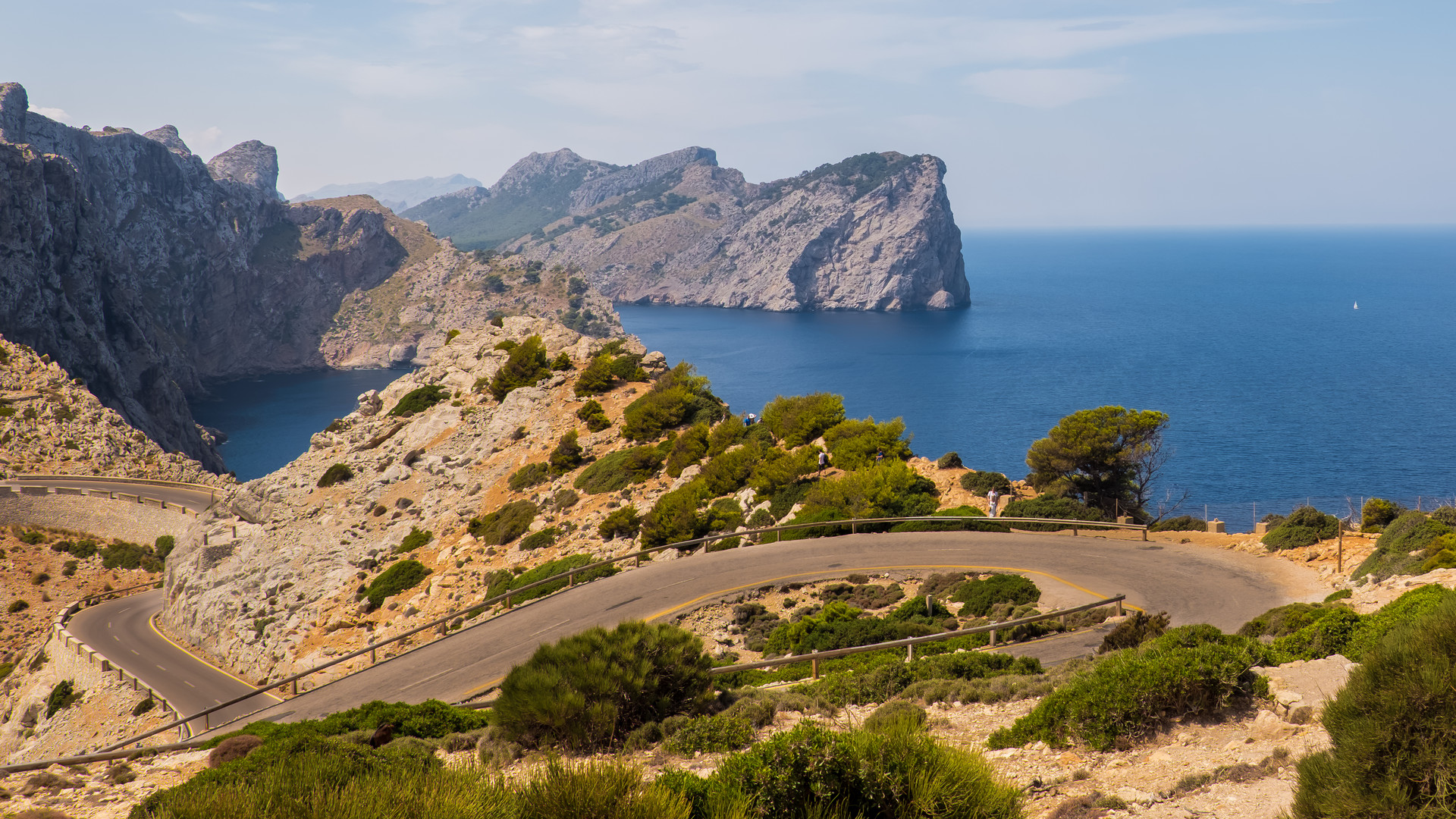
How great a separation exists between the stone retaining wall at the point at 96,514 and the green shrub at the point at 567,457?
37002 millimetres

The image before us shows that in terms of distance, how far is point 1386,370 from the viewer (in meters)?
121

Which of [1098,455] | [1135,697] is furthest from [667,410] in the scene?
[1135,697]

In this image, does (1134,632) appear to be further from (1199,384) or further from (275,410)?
(275,410)

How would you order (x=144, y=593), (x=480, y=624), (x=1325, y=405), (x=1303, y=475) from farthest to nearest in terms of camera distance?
1. (x=1325, y=405)
2. (x=1303, y=475)
3. (x=144, y=593)
4. (x=480, y=624)

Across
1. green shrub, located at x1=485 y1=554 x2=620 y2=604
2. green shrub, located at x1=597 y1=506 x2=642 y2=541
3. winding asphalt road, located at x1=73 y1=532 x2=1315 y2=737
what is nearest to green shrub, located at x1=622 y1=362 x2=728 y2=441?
green shrub, located at x1=597 y1=506 x2=642 y2=541

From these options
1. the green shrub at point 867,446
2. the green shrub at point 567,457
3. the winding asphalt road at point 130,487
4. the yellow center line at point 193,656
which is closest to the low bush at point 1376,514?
the green shrub at point 867,446

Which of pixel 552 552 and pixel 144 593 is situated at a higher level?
pixel 552 552

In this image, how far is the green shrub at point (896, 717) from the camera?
8180 mm

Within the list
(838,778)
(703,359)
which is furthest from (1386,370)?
(838,778)

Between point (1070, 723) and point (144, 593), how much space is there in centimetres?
6311

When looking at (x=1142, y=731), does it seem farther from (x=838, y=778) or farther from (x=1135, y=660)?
(x=838, y=778)

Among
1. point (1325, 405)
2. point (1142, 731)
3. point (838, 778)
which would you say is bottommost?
point (1325, 405)

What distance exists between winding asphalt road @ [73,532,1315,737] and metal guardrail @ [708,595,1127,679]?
612 mm

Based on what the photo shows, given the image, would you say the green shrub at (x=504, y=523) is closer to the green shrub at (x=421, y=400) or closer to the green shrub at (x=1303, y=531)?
the green shrub at (x=421, y=400)
